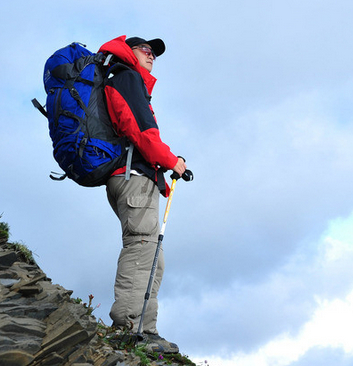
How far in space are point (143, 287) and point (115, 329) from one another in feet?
2.56

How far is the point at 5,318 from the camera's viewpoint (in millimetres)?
5715

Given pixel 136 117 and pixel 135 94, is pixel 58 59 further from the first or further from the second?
pixel 136 117

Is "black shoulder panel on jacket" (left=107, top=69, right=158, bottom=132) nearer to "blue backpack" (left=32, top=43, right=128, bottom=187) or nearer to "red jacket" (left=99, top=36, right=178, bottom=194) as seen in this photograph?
"red jacket" (left=99, top=36, right=178, bottom=194)

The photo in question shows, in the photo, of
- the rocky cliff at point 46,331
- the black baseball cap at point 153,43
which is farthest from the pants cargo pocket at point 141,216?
the black baseball cap at point 153,43

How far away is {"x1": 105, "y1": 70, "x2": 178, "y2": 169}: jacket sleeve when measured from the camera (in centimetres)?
835

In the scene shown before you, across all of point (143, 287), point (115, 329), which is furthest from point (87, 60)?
point (115, 329)

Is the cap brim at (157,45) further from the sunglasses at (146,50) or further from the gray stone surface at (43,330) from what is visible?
the gray stone surface at (43,330)

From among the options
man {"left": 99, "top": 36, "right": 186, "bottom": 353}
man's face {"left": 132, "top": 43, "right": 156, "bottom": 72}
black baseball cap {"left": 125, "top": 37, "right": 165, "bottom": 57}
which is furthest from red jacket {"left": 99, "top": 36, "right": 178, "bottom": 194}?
black baseball cap {"left": 125, "top": 37, "right": 165, "bottom": 57}

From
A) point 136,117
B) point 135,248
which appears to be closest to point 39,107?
point 136,117

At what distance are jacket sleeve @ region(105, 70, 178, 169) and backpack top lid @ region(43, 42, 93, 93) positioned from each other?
2.88ft

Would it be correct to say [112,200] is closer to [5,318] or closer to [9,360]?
[5,318]

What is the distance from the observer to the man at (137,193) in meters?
8.34

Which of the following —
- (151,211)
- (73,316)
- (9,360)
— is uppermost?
(151,211)

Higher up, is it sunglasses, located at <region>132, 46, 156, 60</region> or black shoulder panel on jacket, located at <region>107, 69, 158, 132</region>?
sunglasses, located at <region>132, 46, 156, 60</region>
